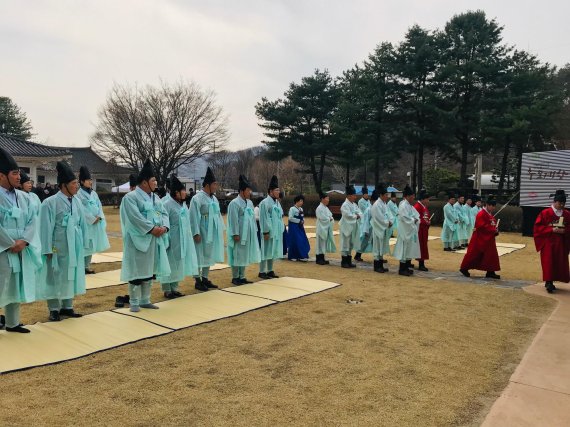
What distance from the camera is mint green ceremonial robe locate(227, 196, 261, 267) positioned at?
322 inches

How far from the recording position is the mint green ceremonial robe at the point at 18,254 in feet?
16.2

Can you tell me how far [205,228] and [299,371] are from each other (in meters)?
4.14

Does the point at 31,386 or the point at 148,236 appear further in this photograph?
the point at 148,236

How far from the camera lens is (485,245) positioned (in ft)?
31.2

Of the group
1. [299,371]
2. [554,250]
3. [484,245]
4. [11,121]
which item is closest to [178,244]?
[299,371]

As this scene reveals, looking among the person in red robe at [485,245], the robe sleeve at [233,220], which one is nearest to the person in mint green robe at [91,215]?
the robe sleeve at [233,220]

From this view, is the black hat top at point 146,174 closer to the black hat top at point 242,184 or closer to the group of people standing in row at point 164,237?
the group of people standing in row at point 164,237

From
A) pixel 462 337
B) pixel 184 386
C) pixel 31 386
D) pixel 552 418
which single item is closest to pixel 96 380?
pixel 31 386

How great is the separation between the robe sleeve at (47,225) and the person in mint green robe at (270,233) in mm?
4096

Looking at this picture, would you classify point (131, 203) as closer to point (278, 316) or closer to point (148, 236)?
point (148, 236)

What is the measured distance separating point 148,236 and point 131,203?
0.50 m

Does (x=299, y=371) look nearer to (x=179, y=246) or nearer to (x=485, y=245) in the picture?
(x=179, y=246)

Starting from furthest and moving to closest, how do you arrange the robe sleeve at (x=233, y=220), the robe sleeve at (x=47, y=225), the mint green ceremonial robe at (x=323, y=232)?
the mint green ceremonial robe at (x=323, y=232) < the robe sleeve at (x=233, y=220) < the robe sleeve at (x=47, y=225)

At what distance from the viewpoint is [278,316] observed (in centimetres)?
625
